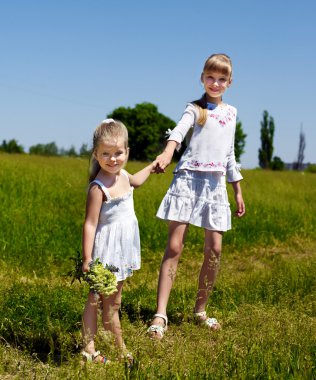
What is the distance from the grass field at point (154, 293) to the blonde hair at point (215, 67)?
1.44 m

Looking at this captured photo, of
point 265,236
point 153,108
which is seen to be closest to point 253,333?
point 265,236

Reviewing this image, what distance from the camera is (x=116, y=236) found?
12.6 feet

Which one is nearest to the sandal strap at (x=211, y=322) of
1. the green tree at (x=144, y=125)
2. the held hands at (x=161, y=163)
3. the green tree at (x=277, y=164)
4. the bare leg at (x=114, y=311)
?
the bare leg at (x=114, y=311)

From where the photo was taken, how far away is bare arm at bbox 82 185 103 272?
374 centimetres

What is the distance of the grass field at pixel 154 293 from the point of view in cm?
355

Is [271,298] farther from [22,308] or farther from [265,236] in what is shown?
[265,236]

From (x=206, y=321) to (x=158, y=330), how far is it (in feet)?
1.55

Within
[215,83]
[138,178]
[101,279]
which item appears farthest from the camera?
[215,83]

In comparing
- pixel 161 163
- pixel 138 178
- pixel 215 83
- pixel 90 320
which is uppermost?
pixel 215 83

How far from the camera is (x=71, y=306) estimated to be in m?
4.84

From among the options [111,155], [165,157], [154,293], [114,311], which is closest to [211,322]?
[154,293]

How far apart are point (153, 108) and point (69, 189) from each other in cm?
6090

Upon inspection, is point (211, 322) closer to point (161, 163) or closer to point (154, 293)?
point (154, 293)

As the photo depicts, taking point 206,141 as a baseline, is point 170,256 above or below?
below
